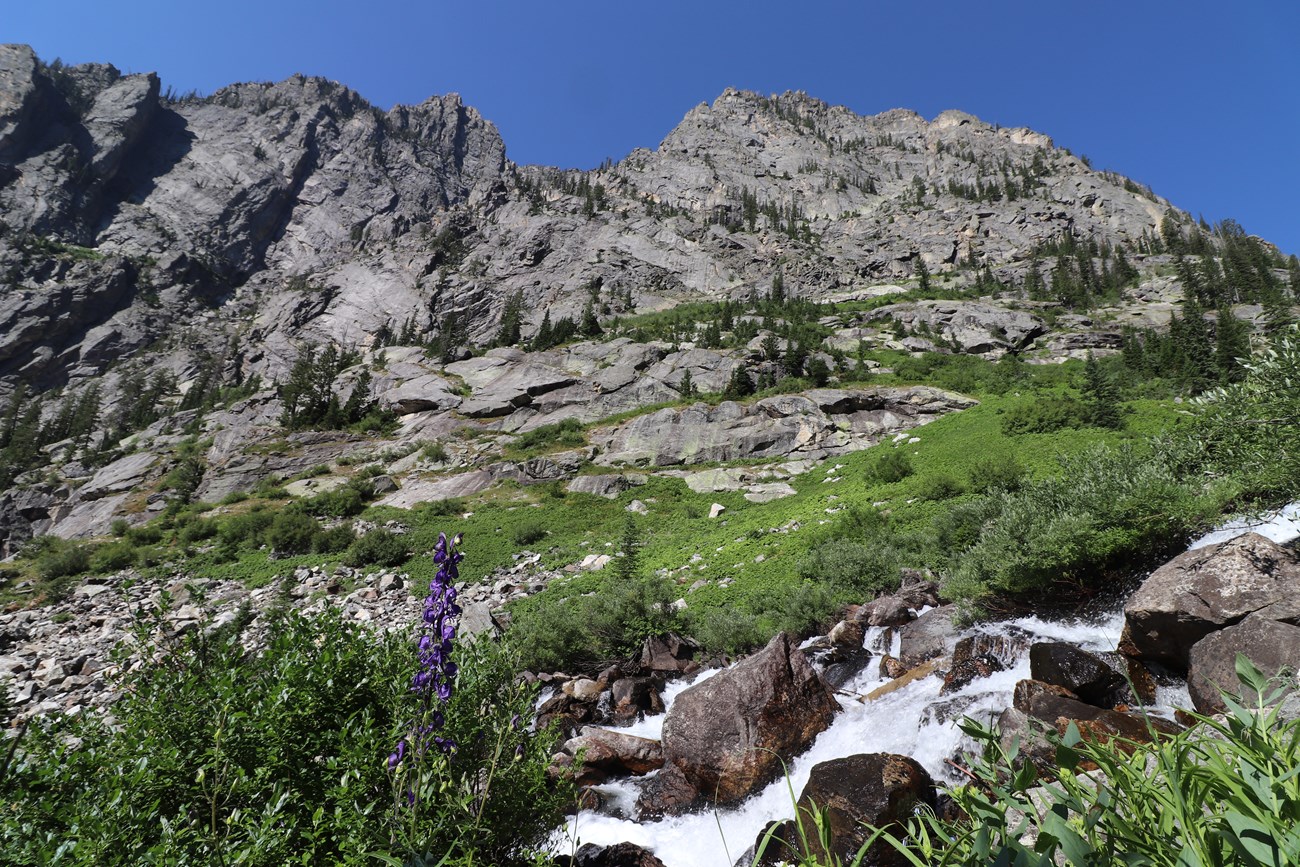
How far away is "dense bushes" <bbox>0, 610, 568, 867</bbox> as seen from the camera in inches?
113

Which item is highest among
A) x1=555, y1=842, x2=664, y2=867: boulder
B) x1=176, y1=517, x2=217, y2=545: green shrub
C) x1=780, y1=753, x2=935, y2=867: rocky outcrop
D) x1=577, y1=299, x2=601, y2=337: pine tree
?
x1=577, y1=299, x2=601, y2=337: pine tree

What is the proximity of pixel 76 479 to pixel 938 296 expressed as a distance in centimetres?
10779

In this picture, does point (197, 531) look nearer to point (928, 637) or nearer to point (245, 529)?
point (245, 529)

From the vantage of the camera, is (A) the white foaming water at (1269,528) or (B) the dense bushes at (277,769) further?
(A) the white foaming water at (1269,528)

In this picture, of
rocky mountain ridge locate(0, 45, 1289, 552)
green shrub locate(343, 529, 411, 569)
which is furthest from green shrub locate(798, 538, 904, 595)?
rocky mountain ridge locate(0, 45, 1289, 552)

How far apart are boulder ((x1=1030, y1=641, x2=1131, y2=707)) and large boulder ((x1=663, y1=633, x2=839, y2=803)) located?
3031 millimetres

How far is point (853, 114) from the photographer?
169 metres

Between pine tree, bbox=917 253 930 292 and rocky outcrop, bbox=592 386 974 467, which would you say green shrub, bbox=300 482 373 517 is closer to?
rocky outcrop, bbox=592 386 974 467

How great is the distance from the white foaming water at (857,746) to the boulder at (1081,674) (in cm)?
53

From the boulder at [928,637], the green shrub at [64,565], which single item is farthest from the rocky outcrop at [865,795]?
the green shrub at [64,565]

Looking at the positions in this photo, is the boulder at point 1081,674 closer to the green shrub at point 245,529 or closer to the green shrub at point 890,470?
the green shrub at point 890,470

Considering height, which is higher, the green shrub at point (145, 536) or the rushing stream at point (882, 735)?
the green shrub at point (145, 536)

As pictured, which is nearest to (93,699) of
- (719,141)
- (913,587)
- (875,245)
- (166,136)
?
(913,587)

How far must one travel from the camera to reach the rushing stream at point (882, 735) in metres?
6.59
